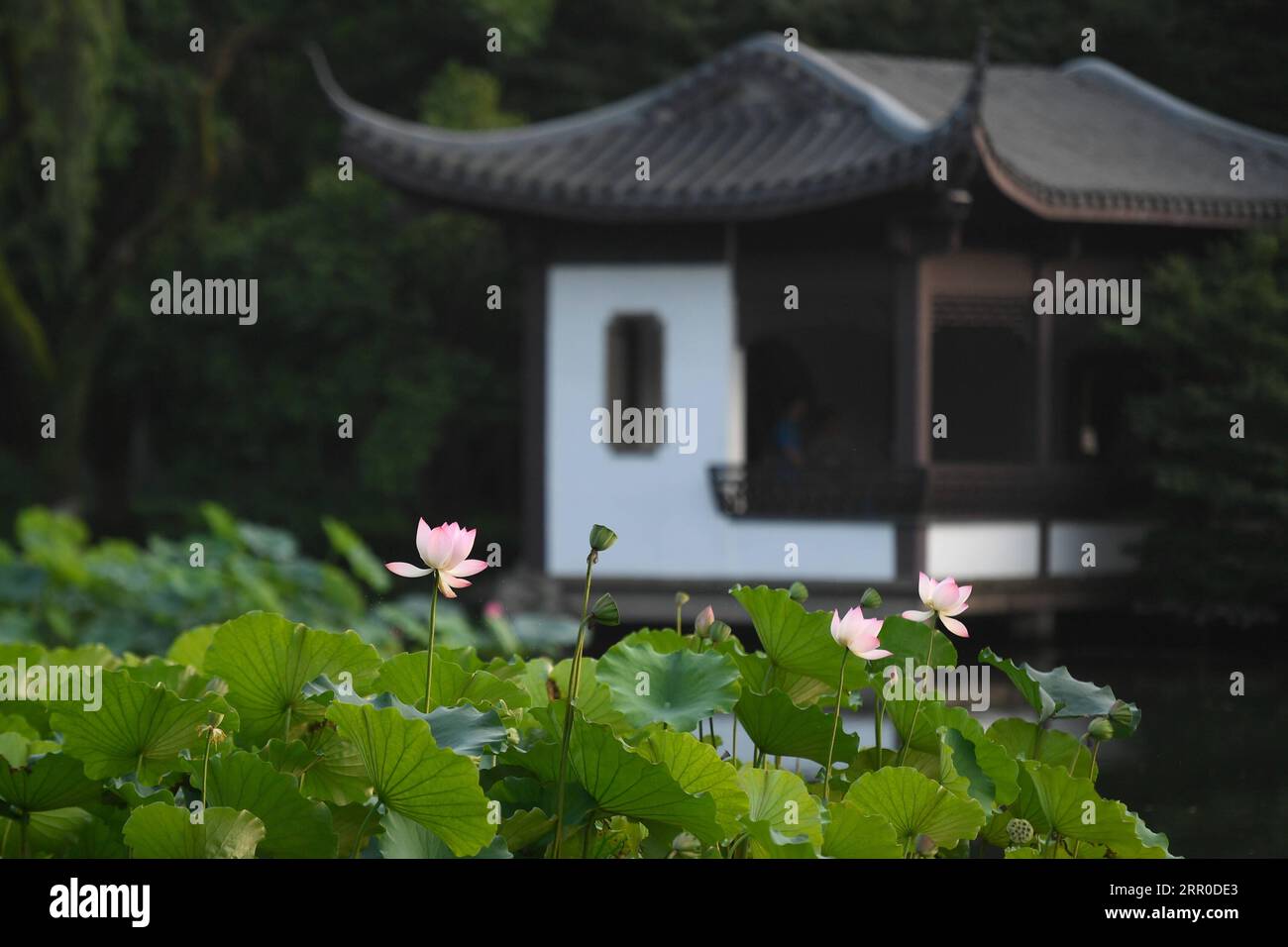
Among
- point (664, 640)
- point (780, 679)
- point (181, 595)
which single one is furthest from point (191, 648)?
point (181, 595)

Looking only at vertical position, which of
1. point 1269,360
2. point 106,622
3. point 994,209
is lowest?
point 106,622

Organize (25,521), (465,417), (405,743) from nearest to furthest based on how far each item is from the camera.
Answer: (405,743), (25,521), (465,417)

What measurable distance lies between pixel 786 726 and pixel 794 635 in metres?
0.09

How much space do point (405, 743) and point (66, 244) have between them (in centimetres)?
1324

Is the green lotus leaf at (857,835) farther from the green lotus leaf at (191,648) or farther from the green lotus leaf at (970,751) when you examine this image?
the green lotus leaf at (191,648)

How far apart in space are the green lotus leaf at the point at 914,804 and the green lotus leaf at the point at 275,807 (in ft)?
1.51

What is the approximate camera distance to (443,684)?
5.38 ft

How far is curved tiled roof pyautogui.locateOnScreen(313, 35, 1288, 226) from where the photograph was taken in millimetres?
9352

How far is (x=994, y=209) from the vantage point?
948 cm

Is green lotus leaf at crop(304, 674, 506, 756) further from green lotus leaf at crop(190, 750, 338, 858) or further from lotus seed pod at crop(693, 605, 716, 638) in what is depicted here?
lotus seed pod at crop(693, 605, 716, 638)

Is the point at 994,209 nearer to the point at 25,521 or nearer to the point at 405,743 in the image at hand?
the point at 25,521

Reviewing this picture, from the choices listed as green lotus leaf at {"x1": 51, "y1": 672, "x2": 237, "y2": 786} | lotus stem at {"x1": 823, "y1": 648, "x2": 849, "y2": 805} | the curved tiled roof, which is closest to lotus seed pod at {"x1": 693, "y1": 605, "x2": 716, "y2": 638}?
lotus stem at {"x1": 823, "y1": 648, "x2": 849, "y2": 805}

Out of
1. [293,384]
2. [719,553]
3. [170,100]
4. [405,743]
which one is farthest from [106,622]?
[170,100]

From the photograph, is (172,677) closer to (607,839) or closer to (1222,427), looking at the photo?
(607,839)
